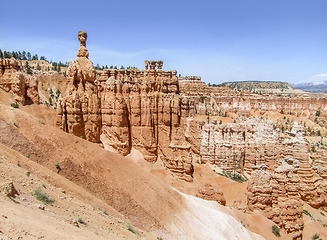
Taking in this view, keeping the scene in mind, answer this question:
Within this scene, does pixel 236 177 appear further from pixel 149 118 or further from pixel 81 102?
pixel 81 102

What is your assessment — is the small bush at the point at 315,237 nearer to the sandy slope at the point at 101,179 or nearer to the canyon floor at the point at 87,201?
the canyon floor at the point at 87,201

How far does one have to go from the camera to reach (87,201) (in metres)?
13.3

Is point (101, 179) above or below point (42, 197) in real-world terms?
below

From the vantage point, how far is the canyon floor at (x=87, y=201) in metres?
8.27

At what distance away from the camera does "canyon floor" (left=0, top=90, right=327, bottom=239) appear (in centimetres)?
827

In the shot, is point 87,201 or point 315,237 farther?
point 315,237

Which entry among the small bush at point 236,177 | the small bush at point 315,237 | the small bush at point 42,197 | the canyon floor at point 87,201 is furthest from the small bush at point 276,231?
the small bush at point 42,197

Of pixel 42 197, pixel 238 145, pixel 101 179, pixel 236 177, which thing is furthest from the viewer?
pixel 238 145

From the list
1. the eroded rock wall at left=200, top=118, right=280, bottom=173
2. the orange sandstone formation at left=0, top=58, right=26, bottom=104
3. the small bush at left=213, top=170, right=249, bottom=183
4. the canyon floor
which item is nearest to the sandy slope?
the canyon floor

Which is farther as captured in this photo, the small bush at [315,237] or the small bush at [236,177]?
the small bush at [236,177]

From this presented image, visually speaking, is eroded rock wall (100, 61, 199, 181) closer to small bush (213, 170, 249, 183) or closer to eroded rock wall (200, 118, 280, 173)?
eroded rock wall (200, 118, 280, 173)

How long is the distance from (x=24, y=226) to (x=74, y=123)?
1779 cm

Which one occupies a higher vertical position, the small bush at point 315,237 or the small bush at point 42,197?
the small bush at point 42,197

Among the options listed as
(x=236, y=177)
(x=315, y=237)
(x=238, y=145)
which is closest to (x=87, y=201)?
(x=315, y=237)
